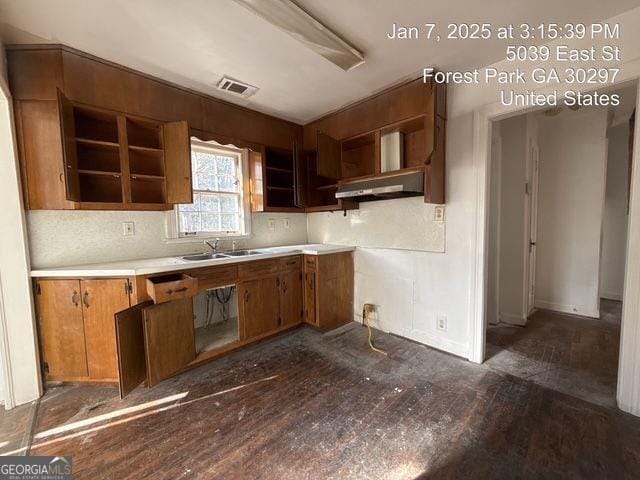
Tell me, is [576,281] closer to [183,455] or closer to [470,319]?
[470,319]

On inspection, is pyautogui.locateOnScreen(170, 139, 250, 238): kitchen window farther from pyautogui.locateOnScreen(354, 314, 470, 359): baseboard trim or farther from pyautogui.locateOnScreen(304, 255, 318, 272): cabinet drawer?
pyautogui.locateOnScreen(354, 314, 470, 359): baseboard trim

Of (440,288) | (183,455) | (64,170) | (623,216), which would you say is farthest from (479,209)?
(623,216)

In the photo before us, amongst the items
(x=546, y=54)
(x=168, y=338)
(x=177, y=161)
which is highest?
(x=546, y=54)

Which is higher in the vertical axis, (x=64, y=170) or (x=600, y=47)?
(x=600, y=47)

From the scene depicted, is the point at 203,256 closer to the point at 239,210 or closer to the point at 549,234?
the point at 239,210

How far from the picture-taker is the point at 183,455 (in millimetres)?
1417

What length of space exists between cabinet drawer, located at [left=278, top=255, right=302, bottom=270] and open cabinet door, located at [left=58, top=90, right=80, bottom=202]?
170 cm

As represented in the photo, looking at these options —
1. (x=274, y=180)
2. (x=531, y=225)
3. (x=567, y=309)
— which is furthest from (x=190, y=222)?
(x=567, y=309)

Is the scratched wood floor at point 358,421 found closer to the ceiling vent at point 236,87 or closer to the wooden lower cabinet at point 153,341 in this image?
the wooden lower cabinet at point 153,341

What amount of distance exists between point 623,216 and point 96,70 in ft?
20.6

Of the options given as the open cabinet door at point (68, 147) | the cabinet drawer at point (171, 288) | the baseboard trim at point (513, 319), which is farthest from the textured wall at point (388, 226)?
the open cabinet door at point (68, 147)

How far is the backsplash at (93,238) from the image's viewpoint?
6.64 ft

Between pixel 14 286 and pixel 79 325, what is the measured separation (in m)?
0.47

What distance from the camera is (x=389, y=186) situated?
2.33 meters
